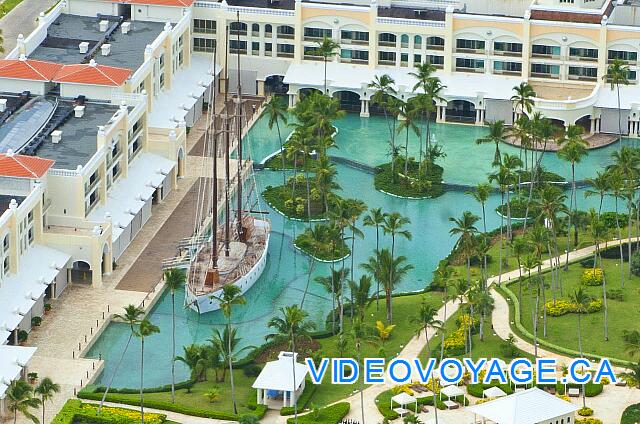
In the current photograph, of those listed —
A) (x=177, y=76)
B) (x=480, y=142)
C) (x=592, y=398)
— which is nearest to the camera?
(x=592, y=398)

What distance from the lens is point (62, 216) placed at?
545 feet

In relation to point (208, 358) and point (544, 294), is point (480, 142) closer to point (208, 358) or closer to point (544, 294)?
point (544, 294)

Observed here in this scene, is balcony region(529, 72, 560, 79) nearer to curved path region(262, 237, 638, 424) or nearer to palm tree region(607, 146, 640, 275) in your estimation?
palm tree region(607, 146, 640, 275)

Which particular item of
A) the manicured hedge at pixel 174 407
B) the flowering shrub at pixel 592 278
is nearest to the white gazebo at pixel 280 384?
the manicured hedge at pixel 174 407

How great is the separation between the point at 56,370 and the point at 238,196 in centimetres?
2364

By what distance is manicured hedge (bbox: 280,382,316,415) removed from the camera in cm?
14625

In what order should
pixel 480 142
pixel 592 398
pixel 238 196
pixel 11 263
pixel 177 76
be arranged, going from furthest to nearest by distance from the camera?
pixel 177 76
pixel 480 142
pixel 238 196
pixel 11 263
pixel 592 398

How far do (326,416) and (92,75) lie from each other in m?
45.2

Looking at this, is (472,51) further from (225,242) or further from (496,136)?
(225,242)

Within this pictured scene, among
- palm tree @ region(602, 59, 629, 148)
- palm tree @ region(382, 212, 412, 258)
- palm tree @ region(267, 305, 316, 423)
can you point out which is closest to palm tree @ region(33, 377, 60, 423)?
palm tree @ region(267, 305, 316, 423)

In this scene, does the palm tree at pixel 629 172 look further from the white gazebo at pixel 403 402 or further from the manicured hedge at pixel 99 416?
the manicured hedge at pixel 99 416

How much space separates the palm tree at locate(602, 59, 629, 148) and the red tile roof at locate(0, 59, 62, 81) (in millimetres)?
45195

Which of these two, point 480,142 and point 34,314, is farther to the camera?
point 480,142

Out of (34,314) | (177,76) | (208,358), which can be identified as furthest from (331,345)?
(177,76)
